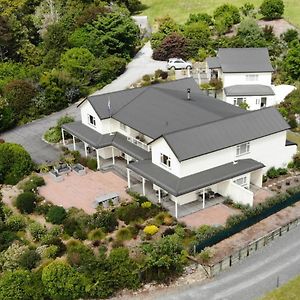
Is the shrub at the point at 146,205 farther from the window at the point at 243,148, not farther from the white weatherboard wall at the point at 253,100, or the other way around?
the white weatherboard wall at the point at 253,100

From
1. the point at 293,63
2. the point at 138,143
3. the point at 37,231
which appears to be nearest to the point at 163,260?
the point at 37,231

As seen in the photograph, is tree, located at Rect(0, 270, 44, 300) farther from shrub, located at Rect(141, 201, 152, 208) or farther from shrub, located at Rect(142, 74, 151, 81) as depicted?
shrub, located at Rect(142, 74, 151, 81)

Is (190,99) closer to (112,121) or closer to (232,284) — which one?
(112,121)

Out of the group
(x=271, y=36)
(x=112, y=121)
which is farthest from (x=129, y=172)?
(x=271, y=36)

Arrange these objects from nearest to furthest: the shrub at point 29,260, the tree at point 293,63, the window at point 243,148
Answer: the shrub at point 29,260, the window at point 243,148, the tree at point 293,63

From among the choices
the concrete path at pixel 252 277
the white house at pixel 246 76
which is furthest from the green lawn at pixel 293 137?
the concrete path at pixel 252 277

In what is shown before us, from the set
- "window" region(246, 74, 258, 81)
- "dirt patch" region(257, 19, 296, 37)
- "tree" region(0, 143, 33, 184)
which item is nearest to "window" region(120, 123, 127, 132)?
"tree" region(0, 143, 33, 184)
